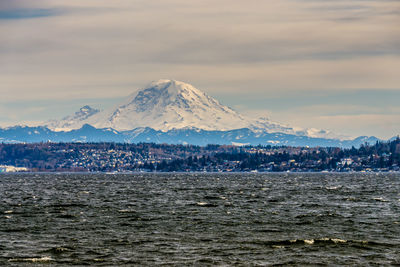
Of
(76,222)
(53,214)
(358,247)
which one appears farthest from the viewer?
(53,214)

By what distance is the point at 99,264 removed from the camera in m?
49.8

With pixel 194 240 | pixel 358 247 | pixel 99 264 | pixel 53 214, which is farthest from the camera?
pixel 53 214

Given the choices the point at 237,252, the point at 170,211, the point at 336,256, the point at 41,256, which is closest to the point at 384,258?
the point at 336,256

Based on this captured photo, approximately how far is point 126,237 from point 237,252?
1316cm

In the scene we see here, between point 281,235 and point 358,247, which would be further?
point 281,235

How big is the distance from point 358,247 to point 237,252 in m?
10.8

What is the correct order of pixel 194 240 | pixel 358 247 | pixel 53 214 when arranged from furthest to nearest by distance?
pixel 53 214, pixel 194 240, pixel 358 247

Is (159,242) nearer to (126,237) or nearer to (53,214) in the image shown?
(126,237)

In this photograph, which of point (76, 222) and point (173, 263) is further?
point (76, 222)

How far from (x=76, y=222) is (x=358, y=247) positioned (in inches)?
1304

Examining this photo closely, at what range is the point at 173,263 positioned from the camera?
50.3 meters

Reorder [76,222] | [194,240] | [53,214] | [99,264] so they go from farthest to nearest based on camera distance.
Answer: [53,214], [76,222], [194,240], [99,264]

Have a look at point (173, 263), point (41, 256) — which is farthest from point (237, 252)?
point (41, 256)

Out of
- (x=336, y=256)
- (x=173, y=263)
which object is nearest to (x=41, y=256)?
(x=173, y=263)
